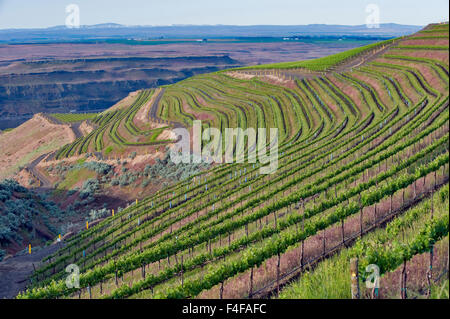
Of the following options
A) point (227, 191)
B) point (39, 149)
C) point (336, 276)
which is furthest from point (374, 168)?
point (39, 149)

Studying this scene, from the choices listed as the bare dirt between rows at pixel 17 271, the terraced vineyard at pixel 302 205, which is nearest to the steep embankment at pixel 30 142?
the terraced vineyard at pixel 302 205

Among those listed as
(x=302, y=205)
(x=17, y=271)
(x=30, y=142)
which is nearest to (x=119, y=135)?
(x=30, y=142)

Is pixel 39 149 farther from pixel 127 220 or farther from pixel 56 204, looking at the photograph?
pixel 127 220

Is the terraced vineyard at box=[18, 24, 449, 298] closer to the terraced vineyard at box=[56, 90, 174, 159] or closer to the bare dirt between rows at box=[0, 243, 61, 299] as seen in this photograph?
the bare dirt between rows at box=[0, 243, 61, 299]

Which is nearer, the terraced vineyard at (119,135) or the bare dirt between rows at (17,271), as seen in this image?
the bare dirt between rows at (17,271)

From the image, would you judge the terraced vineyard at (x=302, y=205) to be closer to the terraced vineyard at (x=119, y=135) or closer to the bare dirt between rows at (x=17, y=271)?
the bare dirt between rows at (x=17, y=271)

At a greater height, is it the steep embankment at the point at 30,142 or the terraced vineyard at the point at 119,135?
the terraced vineyard at the point at 119,135

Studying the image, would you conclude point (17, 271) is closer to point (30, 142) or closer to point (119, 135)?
point (119, 135)

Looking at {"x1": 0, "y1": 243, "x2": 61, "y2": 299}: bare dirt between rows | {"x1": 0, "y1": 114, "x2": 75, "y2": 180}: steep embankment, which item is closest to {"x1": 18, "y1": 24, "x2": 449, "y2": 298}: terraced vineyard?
{"x1": 0, "y1": 243, "x2": 61, "y2": 299}: bare dirt between rows
